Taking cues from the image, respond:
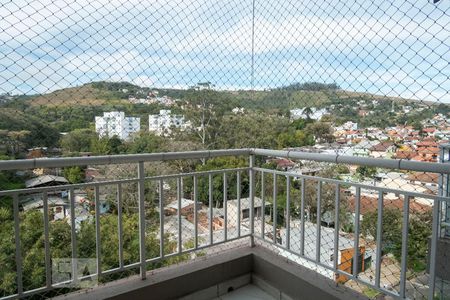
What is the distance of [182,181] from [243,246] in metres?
0.79

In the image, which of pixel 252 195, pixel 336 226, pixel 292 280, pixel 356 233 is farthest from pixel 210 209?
pixel 356 233

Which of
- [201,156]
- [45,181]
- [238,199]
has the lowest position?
[238,199]

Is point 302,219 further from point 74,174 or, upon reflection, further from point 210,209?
point 74,174

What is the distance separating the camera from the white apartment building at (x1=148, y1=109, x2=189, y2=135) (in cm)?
281

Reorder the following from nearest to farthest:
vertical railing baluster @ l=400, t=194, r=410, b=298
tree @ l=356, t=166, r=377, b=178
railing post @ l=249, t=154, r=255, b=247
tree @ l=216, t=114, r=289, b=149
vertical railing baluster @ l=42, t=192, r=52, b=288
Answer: vertical railing baluster @ l=400, t=194, r=410, b=298, vertical railing baluster @ l=42, t=192, r=52, b=288, tree @ l=356, t=166, r=377, b=178, railing post @ l=249, t=154, r=255, b=247, tree @ l=216, t=114, r=289, b=149

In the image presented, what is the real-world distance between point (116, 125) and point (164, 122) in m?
0.65

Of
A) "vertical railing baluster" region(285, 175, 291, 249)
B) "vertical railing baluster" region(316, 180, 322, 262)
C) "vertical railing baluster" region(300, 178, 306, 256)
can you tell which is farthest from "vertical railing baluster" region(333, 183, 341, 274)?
"vertical railing baluster" region(285, 175, 291, 249)

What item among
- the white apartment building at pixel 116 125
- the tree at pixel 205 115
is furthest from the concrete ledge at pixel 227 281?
the tree at pixel 205 115

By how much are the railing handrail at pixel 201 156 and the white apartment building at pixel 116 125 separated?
18.2 inches

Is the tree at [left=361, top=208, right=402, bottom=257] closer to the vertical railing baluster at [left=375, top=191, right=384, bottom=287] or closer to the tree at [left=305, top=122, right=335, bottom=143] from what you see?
the vertical railing baluster at [left=375, top=191, right=384, bottom=287]

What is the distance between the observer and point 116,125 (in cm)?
249

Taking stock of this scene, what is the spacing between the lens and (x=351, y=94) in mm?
2250

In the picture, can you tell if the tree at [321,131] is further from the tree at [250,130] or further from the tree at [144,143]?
the tree at [144,143]

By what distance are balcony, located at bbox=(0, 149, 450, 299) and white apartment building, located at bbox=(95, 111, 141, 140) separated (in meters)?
0.27
